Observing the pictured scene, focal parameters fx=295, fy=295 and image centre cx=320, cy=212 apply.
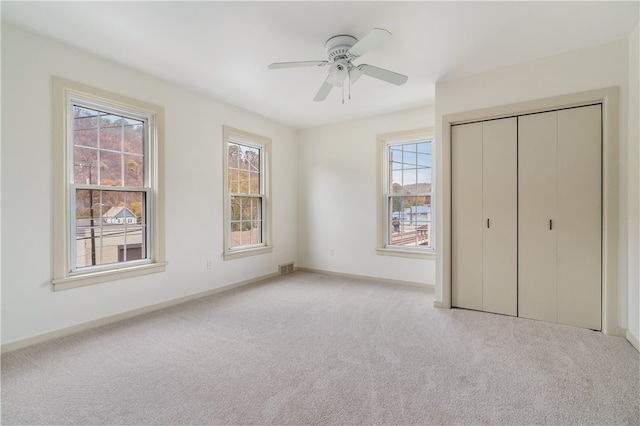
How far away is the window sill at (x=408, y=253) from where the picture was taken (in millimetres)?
4319

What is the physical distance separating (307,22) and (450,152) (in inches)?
83.9

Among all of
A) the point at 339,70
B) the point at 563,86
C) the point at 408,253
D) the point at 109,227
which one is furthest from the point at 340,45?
the point at 408,253

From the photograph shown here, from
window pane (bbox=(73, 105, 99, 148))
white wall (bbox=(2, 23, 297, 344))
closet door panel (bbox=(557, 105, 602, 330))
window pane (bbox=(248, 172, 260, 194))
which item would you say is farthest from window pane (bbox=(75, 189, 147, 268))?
closet door panel (bbox=(557, 105, 602, 330))

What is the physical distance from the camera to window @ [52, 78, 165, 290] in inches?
107

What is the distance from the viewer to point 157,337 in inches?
105

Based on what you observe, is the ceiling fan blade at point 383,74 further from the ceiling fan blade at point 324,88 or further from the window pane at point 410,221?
the window pane at point 410,221

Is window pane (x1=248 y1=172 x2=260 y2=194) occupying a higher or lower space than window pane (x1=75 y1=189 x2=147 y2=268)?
higher

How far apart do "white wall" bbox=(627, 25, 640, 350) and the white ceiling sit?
260 millimetres

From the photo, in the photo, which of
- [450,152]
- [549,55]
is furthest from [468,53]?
[450,152]

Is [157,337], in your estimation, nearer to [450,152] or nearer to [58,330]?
[58,330]

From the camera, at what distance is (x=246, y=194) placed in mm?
4656

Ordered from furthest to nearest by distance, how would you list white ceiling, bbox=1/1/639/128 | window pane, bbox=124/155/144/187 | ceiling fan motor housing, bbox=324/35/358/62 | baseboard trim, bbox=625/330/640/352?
window pane, bbox=124/155/144/187
ceiling fan motor housing, bbox=324/35/358/62
baseboard trim, bbox=625/330/640/352
white ceiling, bbox=1/1/639/128

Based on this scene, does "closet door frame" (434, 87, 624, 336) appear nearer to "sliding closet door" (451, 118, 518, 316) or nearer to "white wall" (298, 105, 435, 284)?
"sliding closet door" (451, 118, 518, 316)

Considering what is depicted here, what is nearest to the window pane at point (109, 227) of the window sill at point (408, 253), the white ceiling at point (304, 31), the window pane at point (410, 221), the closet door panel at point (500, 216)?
the white ceiling at point (304, 31)
